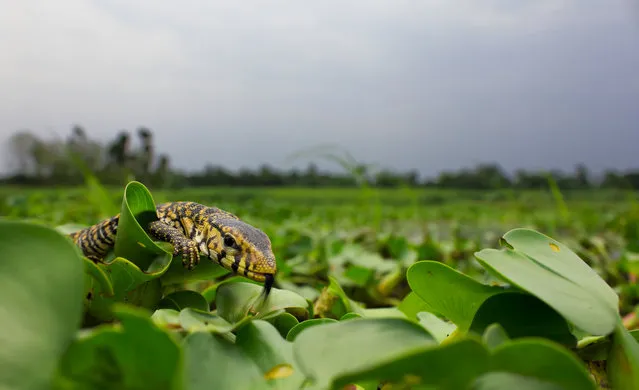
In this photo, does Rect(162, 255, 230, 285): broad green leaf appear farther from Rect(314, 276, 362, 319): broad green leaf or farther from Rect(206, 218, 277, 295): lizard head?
Rect(314, 276, 362, 319): broad green leaf

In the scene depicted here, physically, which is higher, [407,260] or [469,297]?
[469,297]

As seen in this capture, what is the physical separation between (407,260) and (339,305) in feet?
3.29

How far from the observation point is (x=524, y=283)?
0.39 meters

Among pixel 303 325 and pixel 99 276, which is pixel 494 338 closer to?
pixel 303 325

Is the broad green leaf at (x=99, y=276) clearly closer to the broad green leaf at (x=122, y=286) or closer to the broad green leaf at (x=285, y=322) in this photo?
the broad green leaf at (x=122, y=286)

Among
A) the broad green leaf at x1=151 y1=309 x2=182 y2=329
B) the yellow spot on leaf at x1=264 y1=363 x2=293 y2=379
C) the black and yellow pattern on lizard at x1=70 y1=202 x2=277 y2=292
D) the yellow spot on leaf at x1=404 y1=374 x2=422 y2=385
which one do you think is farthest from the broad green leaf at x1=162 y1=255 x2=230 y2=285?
the yellow spot on leaf at x1=404 y1=374 x2=422 y2=385

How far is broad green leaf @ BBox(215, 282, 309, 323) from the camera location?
50cm

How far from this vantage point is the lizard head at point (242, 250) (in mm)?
700

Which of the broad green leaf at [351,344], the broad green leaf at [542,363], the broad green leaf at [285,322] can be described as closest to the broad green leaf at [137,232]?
the broad green leaf at [285,322]

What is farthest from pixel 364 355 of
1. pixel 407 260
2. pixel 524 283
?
pixel 407 260

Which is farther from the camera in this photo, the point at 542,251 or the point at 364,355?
the point at 542,251

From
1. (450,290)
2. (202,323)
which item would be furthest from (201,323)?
(450,290)

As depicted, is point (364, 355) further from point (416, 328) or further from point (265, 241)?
point (265, 241)

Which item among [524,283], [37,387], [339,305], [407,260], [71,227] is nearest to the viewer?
[37,387]
